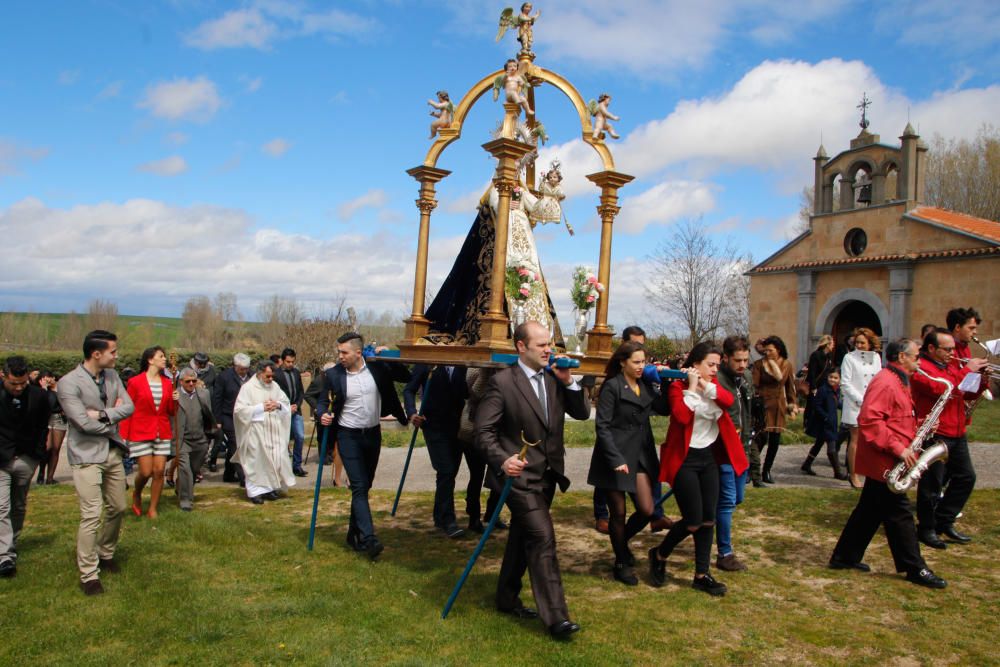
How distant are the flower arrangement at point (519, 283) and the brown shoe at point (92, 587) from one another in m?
4.15

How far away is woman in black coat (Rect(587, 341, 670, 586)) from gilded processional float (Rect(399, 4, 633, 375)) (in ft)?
3.19

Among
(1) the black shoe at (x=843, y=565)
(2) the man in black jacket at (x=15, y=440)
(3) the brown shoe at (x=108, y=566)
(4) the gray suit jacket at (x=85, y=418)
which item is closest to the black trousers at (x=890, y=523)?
(1) the black shoe at (x=843, y=565)

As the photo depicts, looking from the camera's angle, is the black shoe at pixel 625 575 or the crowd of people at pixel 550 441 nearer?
the crowd of people at pixel 550 441

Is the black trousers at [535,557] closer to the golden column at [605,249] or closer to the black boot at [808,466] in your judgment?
the golden column at [605,249]

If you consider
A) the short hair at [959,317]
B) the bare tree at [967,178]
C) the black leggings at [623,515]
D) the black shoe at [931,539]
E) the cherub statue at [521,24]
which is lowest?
the black shoe at [931,539]

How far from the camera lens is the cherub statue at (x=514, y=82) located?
24.0ft

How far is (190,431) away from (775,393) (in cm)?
743

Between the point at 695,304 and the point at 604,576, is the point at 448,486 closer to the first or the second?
the point at 604,576

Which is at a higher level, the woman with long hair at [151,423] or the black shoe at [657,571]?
the woman with long hair at [151,423]

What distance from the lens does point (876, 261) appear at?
936 inches

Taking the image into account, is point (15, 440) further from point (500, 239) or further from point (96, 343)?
point (500, 239)

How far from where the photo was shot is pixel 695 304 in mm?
32844

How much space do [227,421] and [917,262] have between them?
20.2m

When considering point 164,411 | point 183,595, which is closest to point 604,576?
point 183,595
